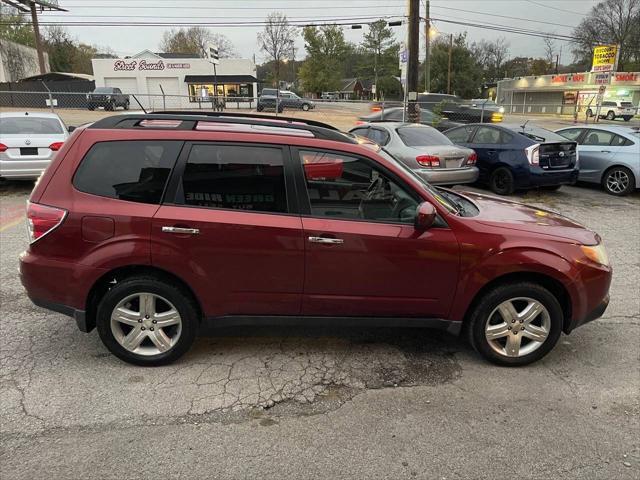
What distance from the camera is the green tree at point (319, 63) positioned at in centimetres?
6869

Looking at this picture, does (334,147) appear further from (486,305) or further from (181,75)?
(181,75)

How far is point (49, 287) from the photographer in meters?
3.47

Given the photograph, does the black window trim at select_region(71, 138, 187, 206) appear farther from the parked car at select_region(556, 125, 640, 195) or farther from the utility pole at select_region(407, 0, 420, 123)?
the utility pole at select_region(407, 0, 420, 123)

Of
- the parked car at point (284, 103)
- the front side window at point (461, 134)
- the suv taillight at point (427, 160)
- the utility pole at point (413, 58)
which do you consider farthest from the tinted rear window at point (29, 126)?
the parked car at point (284, 103)

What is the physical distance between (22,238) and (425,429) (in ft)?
20.6

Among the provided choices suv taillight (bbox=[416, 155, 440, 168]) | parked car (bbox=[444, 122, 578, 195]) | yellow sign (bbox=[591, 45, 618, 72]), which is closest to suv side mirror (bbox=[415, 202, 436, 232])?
suv taillight (bbox=[416, 155, 440, 168])

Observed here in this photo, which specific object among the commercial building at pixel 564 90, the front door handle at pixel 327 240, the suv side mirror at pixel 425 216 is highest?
the commercial building at pixel 564 90

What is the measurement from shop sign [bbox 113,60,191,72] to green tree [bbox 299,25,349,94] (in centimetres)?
2284

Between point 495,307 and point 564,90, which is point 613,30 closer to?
point 564,90

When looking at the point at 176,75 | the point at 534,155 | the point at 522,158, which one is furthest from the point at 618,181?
the point at 176,75

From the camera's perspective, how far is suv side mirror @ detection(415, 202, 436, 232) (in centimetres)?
336

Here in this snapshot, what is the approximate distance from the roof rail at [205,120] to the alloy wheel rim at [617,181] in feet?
30.3

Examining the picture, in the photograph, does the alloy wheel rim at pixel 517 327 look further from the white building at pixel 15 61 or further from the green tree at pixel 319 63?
the green tree at pixel 319 63

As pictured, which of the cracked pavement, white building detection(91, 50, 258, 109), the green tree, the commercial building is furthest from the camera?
the green tree
